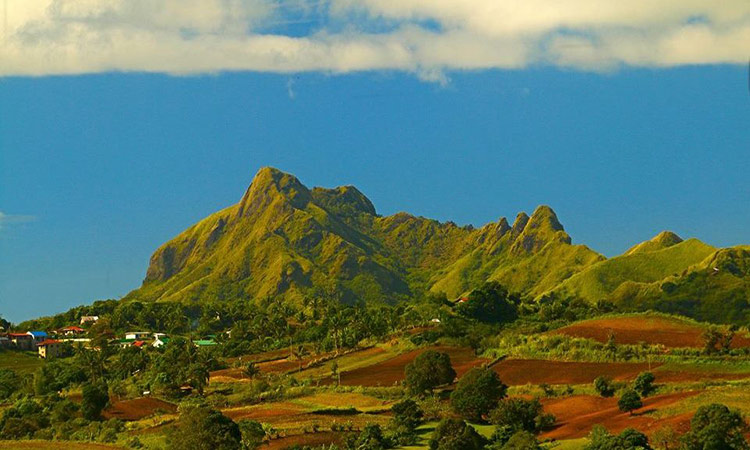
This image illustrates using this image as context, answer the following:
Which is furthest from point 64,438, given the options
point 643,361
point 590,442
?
point 643,361

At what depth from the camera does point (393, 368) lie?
436 ft

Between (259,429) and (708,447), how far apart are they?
35.4 meters

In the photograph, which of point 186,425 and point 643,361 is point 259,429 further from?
point 643,361

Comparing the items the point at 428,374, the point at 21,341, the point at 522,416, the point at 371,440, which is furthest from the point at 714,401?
the point at 21,341

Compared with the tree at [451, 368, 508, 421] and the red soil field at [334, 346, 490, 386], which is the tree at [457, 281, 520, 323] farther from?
the tree at [451, 368, 508, 421]

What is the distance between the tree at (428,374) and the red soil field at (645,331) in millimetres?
31319

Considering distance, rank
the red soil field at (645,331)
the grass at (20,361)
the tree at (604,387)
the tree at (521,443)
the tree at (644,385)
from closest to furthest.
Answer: the tree at (521,443) < the tree at (644,385) < the tree at (604,387) < the red soil field at (645,331) < the grass at (20,361)

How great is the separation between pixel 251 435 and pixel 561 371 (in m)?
50.4

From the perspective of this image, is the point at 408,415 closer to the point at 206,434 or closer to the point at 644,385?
the point at 206,434

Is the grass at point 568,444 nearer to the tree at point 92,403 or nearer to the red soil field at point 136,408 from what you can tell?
the red soil field at point 136,408

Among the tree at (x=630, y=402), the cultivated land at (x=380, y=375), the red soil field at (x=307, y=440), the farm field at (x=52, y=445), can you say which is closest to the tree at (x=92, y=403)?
the cultivated land at (x=380, y=375)

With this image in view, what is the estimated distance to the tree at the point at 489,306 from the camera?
186 m

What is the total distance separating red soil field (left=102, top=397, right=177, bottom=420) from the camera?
108 meters

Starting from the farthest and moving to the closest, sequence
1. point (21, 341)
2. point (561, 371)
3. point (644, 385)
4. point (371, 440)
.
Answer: point (21, 341)
point (561, 371)
point (644, 385)
point (371, 440)
